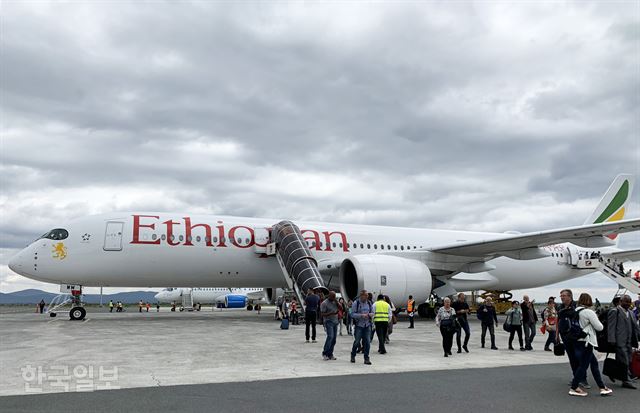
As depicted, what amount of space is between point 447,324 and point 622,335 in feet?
12.7

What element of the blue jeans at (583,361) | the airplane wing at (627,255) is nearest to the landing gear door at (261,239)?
the blue jeans at (583,361)

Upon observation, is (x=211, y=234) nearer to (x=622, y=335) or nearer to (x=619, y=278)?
(x=622, y=335)

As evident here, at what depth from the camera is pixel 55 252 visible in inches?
749

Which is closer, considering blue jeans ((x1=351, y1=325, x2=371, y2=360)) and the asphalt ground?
the asphalt ground

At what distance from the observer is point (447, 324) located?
11297 millimetres

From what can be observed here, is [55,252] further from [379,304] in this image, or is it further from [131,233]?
[379,304]

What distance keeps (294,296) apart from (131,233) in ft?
21.8

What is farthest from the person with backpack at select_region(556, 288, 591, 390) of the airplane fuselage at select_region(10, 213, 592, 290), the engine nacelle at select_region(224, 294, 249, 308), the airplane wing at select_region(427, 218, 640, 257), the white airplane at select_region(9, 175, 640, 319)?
the engine nacelle at select_region(224, 294, 249, 308)

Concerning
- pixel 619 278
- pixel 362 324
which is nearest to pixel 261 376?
pixel 362 324

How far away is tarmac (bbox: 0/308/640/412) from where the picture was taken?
259 inches

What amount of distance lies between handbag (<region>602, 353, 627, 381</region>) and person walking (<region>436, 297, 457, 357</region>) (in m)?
A: 3.50

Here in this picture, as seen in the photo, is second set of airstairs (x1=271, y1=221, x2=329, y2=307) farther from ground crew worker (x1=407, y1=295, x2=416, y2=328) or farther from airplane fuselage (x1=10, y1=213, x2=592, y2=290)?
ground crew worker (x1=407, y1=295, x2=416, y2=328)

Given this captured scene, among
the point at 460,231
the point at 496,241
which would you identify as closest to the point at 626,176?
the point at 460,231

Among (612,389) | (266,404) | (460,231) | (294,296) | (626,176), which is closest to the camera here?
(266,404)
